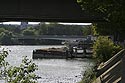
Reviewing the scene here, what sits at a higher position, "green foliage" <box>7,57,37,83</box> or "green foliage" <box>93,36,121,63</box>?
"green foliage" <box>7,57,37,83</box>

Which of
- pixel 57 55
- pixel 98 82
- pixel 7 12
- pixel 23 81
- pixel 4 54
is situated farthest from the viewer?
pixel 57 55

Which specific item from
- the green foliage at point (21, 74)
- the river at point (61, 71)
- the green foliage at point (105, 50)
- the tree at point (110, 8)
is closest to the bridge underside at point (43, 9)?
the tree at point (110, 8)

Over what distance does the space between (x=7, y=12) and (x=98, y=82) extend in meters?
9.37

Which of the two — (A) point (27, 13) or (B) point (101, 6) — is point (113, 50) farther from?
(B) point (101, 6)

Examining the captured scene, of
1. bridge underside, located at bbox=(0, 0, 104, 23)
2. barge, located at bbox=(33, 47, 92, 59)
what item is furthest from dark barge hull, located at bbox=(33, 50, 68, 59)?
bridge underside, located at bbox=(0, 0, 104, 23)

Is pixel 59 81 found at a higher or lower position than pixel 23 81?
lower

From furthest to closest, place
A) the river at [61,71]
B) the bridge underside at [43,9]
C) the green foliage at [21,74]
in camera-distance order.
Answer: the river at [61,71] < the bridge underside at [43,9] < the green foliage at [21,74]

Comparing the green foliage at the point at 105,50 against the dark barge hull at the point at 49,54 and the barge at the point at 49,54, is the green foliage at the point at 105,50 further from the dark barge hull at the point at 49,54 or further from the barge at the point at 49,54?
the barge at the point at 49,54

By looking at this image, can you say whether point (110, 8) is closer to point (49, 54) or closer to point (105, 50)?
point (105, 50)

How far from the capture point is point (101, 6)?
23375 mm

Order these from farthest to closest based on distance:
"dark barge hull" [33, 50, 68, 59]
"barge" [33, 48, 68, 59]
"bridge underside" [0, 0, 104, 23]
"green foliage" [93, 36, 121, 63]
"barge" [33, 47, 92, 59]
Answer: "barge" [33, 47, 92, 59]
"barge" [33, 48, 68, 59]
"dark barge hull" [33, 50, 68, 59]
"green foliage" [93, 36, 121, 63]
"bridge underside" [0, 0, 104, 23]

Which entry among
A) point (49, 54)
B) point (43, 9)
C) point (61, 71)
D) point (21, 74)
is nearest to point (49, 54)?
point (49, 54)

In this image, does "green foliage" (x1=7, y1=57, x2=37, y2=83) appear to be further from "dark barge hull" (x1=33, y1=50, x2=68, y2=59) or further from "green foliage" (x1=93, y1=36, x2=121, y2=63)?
"dark barge hull" (x1=33, y1=50, x2=68, y2=59)

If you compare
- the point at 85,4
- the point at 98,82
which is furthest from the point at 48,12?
the point at 85,4
